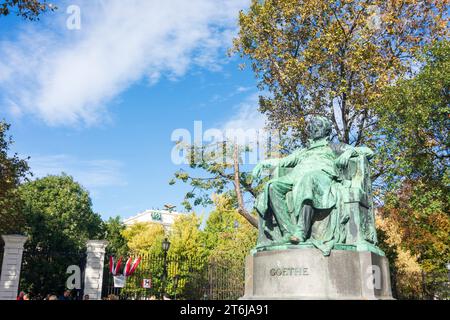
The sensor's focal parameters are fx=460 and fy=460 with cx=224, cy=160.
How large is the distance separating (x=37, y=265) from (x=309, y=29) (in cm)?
1957

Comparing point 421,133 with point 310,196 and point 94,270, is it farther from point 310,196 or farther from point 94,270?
point 94,270

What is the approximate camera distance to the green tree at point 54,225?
1045 inches

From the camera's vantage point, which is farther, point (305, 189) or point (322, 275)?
point (305, 189)

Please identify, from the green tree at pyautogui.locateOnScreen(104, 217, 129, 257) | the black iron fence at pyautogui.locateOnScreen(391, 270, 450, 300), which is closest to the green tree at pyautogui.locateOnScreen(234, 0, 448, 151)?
the black iron fence at pyautogui.locateOnScreen(391, 270, 450, 300)

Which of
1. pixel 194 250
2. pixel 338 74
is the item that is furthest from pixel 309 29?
pixel 194 250

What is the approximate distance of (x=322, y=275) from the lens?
712cm

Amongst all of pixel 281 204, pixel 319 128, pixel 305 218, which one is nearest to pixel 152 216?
pixel 319 128

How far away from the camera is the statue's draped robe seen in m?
7.59

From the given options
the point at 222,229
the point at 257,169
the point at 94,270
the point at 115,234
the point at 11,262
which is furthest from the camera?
the point at 222,229

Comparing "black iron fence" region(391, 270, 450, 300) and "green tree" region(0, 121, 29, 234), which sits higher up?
"green tree" region(0, 121, 29, 234)

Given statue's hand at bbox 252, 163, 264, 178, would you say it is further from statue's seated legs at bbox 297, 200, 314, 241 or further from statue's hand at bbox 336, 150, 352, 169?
statue's seated legs at bbox 297, 200, 314, 241

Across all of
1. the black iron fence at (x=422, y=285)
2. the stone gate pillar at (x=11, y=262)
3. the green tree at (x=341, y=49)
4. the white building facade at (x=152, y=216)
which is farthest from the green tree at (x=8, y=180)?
the white building facade at (x=152, y=216)

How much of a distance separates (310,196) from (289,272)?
127cm

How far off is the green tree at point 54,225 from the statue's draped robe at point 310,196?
2070 cm
